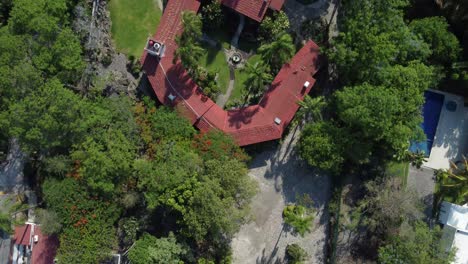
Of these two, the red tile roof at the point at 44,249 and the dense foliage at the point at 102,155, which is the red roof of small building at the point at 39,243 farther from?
the dense foliage at the point at 102,155

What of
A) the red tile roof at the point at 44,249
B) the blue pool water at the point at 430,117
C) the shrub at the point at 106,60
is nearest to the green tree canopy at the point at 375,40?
the blue pool water at the point at 430,117

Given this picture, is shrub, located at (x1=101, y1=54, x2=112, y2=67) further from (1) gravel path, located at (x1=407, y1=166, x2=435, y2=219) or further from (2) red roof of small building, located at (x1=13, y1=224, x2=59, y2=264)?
(1) gravel path, located at (x1=407, y1=166, x2=435, y2=219)

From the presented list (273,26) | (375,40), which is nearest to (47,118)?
(273,26)

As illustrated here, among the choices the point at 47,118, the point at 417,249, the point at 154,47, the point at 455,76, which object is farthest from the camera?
the point at 154,47

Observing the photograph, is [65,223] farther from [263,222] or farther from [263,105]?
[263,105]

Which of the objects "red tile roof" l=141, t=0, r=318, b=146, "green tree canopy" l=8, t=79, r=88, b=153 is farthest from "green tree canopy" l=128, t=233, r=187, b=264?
"green tree canopy" l=8, t=79, r=88, b=153

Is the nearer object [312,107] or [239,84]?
[312,107]

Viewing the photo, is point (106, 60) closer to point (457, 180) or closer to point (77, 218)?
point (77, 218)
